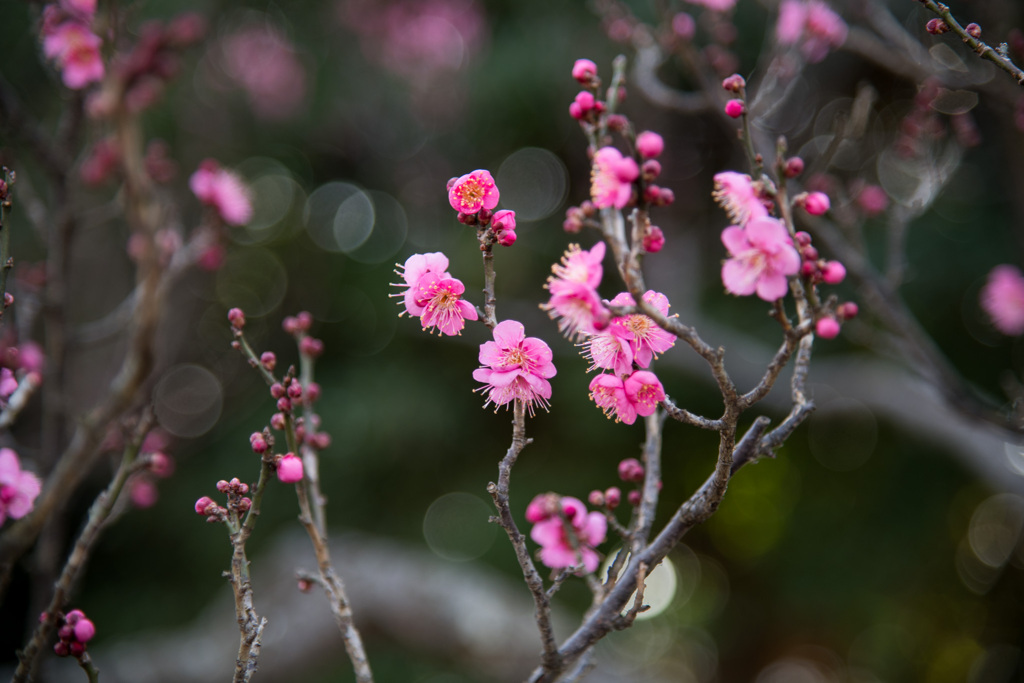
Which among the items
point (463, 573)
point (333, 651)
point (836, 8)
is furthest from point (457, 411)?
point (836, 8)

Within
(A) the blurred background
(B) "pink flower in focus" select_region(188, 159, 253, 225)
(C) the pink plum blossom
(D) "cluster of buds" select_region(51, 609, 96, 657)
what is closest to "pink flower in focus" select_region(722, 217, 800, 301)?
(C) the pink plum blossom

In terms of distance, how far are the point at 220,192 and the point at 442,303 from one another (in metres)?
1.22

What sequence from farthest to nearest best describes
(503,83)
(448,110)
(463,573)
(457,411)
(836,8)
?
(448,110) < (457,411) < (503,83) < (463,573) < (836,8)

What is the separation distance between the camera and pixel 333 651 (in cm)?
249

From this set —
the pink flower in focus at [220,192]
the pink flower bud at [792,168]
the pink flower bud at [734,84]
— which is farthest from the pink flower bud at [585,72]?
the pink flower in focus at [220,192]

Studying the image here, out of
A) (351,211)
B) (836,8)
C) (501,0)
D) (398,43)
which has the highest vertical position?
(836,8)

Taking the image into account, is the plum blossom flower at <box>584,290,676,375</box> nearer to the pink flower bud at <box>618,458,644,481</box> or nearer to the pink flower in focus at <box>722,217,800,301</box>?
the pink flower in focus at <box>722,217,800,301</box>

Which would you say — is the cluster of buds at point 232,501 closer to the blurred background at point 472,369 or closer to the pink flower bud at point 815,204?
the pink flower bud at point 815,204

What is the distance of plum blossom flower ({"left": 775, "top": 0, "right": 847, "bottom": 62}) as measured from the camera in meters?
1.85

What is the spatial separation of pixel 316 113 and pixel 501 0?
4.30 feet

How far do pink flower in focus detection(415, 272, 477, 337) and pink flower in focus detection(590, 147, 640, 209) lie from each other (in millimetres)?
220

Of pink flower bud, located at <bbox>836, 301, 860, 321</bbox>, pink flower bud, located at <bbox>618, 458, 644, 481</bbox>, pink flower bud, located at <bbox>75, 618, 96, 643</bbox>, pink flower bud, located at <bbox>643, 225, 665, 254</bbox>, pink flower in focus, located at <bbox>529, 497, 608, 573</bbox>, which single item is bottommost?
pink flower bud, located at <bbox>75, 618, 96, 643</bbox>

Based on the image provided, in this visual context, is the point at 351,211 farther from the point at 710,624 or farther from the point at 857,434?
the point at 710,624

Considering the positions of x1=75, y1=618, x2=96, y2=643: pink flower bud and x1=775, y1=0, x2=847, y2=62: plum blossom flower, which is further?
x1=775, y1=0, x2=847, y2=62: plum blossom flower
